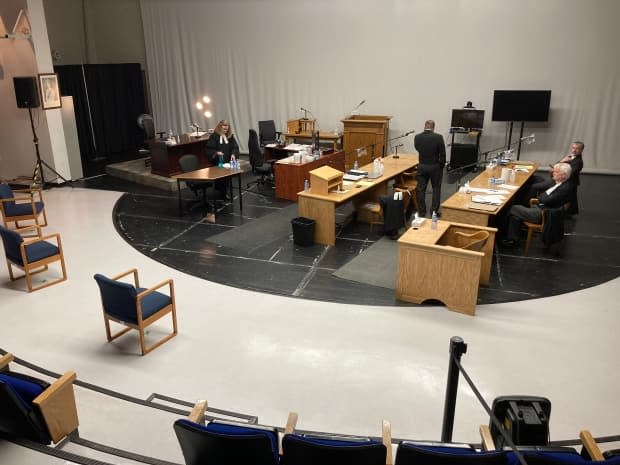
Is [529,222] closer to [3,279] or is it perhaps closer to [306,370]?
[306,370]

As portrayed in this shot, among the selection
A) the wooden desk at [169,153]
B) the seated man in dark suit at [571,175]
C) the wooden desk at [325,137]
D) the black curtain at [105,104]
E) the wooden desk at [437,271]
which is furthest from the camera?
the black curtain at [105,104]

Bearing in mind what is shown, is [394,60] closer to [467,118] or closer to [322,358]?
[467,118]

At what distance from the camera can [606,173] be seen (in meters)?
11.4

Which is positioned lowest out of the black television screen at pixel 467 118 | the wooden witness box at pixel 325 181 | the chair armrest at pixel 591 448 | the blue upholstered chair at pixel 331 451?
the chair armrest at pixel 591 448

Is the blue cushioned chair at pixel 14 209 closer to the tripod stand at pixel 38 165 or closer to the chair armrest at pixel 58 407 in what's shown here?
the tripod stand at pixel 38 165

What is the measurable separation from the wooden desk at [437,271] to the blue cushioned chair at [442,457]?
2884 mm

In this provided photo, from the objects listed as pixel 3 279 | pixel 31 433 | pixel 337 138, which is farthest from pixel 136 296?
pixel 337 138

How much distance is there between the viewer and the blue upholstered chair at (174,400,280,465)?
8.46 ft

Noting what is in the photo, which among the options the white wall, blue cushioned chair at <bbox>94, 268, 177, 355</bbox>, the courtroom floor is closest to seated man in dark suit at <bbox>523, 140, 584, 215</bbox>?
the courtroom floor

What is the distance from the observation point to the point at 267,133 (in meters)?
12.8

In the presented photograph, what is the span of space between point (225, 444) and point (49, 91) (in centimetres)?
1008

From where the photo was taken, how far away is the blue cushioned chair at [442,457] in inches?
96.0

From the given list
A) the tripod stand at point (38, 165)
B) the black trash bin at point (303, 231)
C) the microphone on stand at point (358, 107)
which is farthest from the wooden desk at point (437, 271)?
the tripod stand at point (38, 165)

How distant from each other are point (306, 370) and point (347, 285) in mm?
1836
